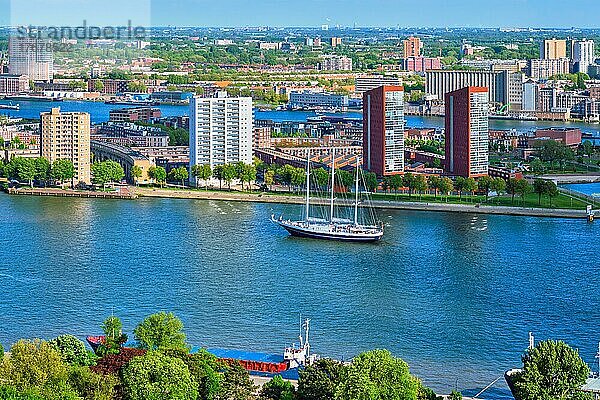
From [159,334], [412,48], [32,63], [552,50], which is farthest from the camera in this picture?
[412,48]

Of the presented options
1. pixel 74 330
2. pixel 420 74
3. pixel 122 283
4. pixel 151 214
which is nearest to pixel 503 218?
pixel 151 214

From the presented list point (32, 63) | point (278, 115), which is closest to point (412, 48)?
point (32, 63)

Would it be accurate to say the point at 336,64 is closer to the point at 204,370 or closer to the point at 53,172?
the point at 53,172

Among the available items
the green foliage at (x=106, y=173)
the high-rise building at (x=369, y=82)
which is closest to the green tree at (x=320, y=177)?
the green foliage at (x=106, y=173)

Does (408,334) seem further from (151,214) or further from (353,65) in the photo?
(353,65)

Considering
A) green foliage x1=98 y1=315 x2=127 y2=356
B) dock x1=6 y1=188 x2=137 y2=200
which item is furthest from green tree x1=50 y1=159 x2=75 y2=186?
green foliage x1=98 y1=315 x2=127 y2=356

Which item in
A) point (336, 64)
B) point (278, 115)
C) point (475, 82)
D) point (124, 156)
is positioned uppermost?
point (336, 64)

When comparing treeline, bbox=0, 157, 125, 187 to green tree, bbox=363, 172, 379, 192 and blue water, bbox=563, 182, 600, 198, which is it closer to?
green tree, bbox=363, 172, 379, 192
